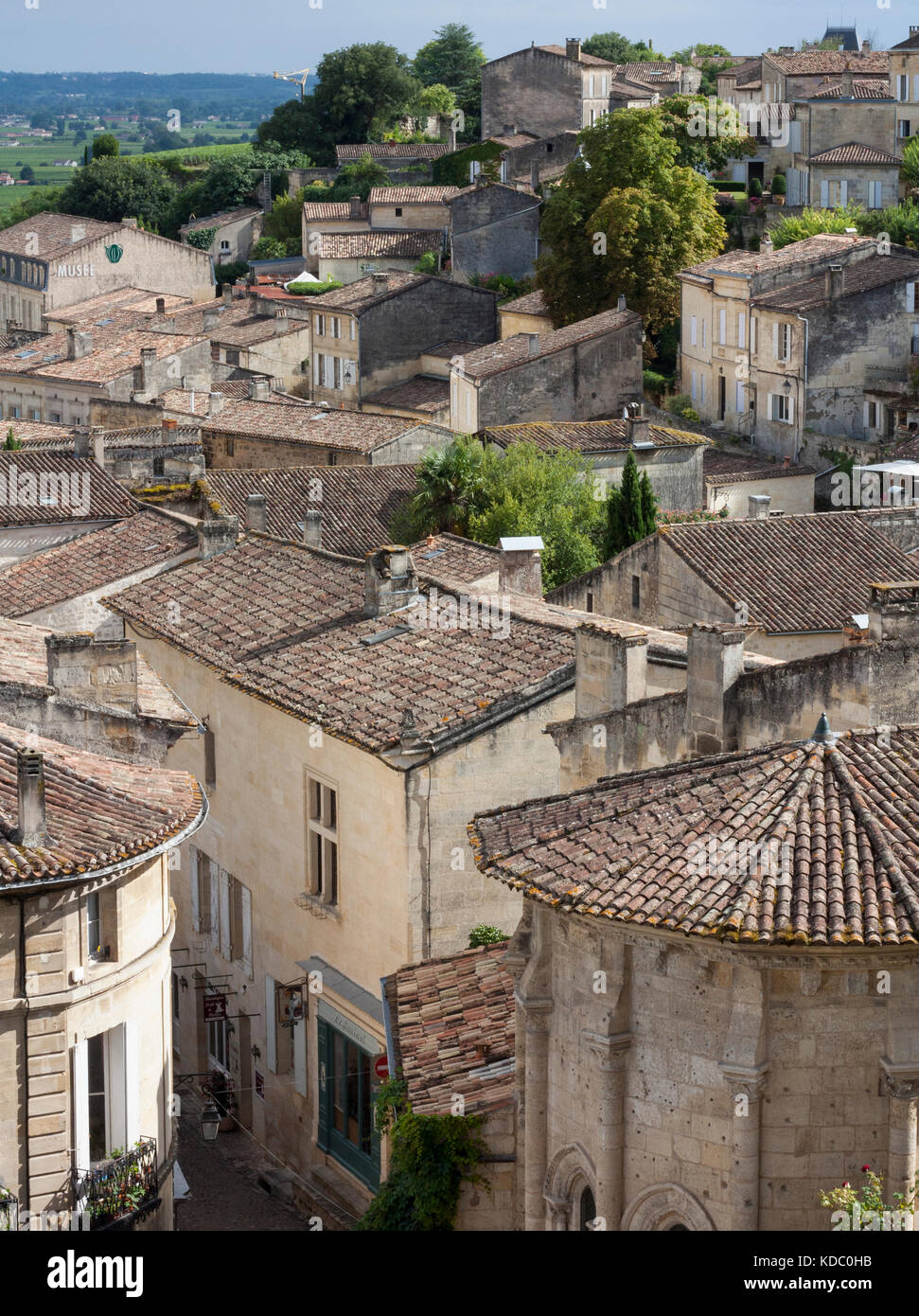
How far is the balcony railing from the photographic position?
72.7 feet

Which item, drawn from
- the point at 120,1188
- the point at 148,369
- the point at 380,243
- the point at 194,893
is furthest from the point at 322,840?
the point at 380,243

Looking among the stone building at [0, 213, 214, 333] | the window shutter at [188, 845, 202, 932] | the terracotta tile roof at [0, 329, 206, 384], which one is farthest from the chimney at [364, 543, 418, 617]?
the stone building at [0, 213, 214, 333]

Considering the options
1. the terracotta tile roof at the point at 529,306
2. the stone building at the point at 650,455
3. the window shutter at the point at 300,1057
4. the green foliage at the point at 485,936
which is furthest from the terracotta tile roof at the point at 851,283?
the green foliage at the point at 485,936

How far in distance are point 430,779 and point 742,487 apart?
3815 centimetres

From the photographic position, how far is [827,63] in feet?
360

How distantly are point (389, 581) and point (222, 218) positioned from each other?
9710 cm

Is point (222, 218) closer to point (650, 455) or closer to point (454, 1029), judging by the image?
point (650, 455)

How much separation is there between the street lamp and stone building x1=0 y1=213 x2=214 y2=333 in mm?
80211

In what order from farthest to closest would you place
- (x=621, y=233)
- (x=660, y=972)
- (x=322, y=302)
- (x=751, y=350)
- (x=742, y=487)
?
(x=322, y=302) < (x=621, y=233) < (x=751, y=350) < (x=742, y=487) < (x=660, y=972)

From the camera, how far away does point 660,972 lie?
18406 mm

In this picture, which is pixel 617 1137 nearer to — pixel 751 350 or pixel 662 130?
pixel 751 350

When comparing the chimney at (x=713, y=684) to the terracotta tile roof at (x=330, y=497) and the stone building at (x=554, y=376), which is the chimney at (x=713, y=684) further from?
the stone building at (x=554, y=376)

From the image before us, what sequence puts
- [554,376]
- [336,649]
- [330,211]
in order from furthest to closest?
[330,211] → [554,376] → [336,649]
